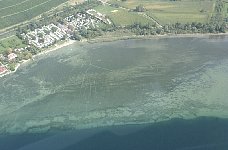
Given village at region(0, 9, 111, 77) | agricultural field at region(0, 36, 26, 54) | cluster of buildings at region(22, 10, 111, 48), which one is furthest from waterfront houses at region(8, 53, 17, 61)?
cluster of buildings at region(22, 10, 111, 48)

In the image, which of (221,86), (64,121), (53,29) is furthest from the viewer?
(53,29)

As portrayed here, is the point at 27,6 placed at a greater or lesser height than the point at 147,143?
greater

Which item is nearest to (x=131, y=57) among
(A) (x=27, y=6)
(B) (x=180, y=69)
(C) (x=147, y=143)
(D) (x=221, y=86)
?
(B) (x=180, y=69)

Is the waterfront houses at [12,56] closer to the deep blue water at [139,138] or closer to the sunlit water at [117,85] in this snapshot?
the sunlit water at [117,85]

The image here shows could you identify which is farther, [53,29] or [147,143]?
[53,29]

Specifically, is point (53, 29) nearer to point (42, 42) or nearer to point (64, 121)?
point (42, 42)

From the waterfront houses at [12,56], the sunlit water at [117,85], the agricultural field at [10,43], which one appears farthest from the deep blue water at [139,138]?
the agricultural field at [10,43]

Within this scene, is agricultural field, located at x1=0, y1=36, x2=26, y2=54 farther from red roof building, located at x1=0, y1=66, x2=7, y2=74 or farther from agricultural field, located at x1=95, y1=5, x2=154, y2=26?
agricultural field, located at x1=95, y1=5, x2=154, y2=26
